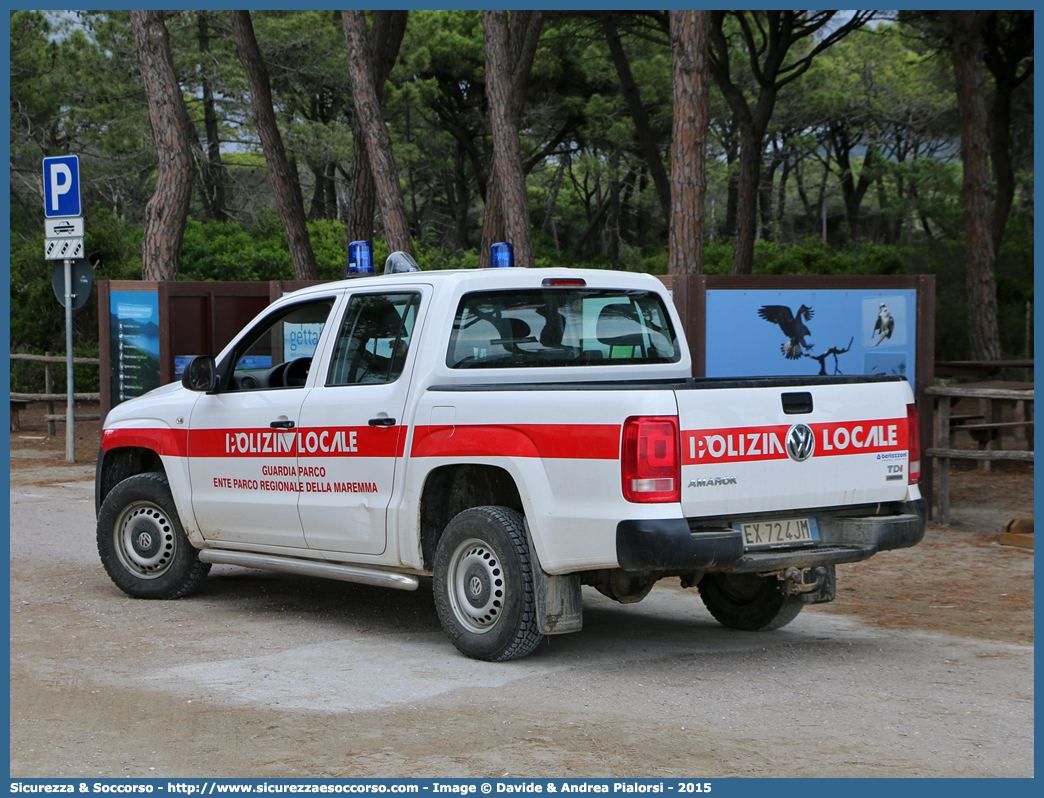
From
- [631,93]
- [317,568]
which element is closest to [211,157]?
[631,93]

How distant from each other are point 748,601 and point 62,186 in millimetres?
10658

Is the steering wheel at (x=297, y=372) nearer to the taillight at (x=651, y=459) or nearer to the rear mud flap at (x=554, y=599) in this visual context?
the rear mud flap at (x=554, y=599)

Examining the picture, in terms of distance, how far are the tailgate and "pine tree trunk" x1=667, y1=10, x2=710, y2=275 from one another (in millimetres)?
6877

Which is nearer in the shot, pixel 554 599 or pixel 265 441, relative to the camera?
pixel 554 599

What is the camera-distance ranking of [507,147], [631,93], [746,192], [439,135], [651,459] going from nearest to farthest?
[651,459] < [507,147] < [746,192] < [631,93] < [439,135]

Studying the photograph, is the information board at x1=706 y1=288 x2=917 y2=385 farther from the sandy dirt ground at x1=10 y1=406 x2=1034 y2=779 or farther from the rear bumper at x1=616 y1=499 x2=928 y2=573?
the rear bumper at x1=616 y1=499 x2=928 y2=573

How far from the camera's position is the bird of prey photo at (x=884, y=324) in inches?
434

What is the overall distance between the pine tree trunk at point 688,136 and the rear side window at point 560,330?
18.8ft

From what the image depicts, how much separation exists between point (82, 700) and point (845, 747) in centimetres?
329

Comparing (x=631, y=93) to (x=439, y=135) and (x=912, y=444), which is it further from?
(x=912, y=444)

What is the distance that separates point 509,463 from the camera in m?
6.20

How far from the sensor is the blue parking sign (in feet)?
47.9
